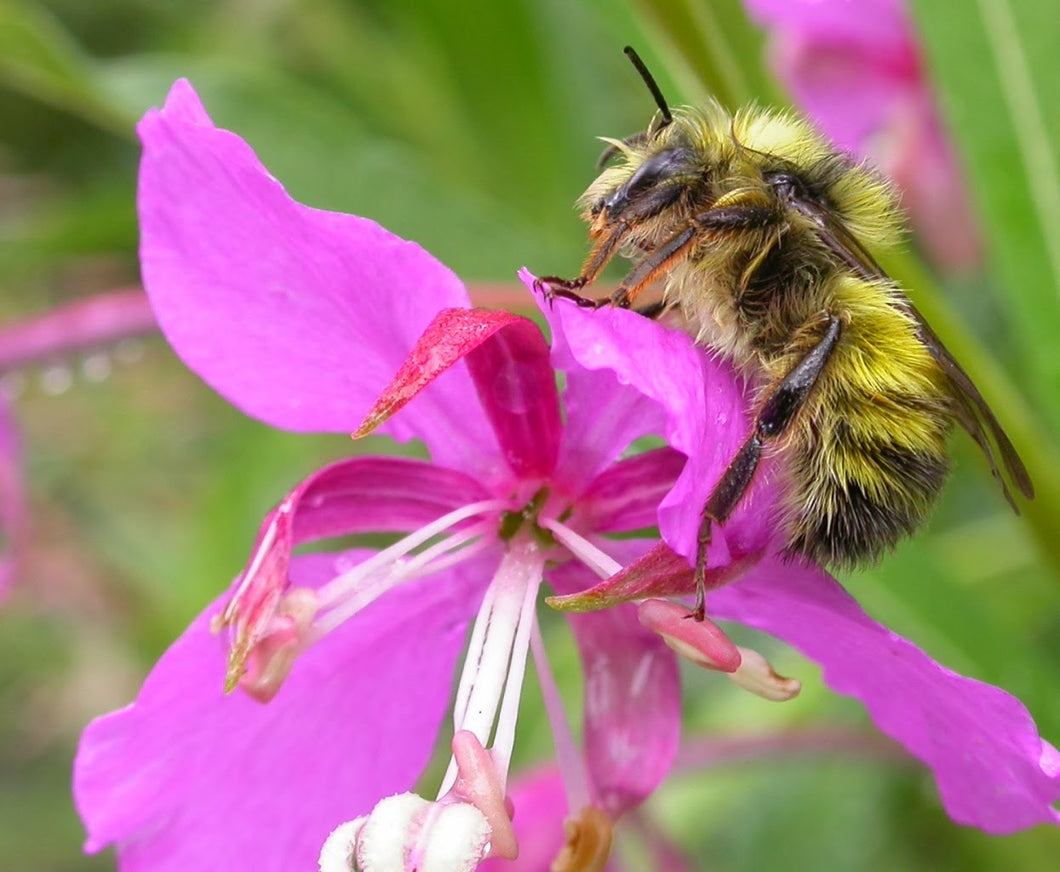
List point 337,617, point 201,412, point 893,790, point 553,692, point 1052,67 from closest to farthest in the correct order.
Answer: point 337,617
point 553,692
point 1052,67
point 893,790
point 201,412

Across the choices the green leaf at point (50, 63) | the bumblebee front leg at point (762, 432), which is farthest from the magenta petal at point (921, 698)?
the green leaf at point (50, 63)

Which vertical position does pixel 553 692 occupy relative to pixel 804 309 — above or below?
below

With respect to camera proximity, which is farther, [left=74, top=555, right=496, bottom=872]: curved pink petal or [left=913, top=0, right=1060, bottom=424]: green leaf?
[left=913, top=0, right=1060, bottom=424]: green leaf

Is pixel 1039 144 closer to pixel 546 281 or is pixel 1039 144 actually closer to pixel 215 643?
pixel 546 281

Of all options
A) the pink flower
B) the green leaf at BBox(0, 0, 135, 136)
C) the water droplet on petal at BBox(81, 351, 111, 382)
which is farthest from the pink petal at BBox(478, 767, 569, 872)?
the pink flower

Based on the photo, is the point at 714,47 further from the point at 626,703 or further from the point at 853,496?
the point at 626,703

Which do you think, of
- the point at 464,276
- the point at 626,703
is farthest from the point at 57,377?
the point at 626,703

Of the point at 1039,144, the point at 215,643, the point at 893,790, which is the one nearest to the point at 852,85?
the point at 1039,144

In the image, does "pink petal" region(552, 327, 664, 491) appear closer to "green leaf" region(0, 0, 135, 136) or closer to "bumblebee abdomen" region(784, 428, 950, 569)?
"bumblebee abdomen" region(784, 428, 950, 569)
